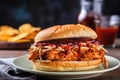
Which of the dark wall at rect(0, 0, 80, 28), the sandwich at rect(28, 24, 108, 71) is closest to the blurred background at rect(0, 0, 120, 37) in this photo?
the dark wall at rect(0, 0, 80, 28)

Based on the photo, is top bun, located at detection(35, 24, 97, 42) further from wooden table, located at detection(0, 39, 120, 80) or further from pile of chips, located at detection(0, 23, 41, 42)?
pile of chips, located at detection(0, 23, 41, 42)

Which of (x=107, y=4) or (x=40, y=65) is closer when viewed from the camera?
(x=40, y=65)

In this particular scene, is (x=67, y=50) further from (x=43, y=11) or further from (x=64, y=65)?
(x=43, y=11)

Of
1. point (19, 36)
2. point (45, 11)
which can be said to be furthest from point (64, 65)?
point (45, 11)

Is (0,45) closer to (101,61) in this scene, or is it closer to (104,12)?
(101,61)

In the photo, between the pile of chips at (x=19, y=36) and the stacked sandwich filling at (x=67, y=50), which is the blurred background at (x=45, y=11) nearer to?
the pile of chips at (x=19, y=36)

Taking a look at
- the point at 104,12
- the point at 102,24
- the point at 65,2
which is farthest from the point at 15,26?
the point at 102,24
